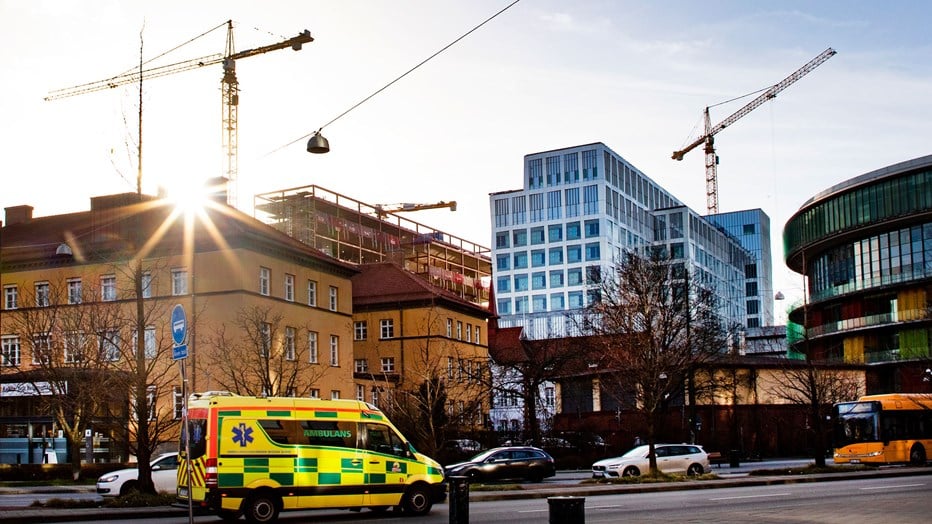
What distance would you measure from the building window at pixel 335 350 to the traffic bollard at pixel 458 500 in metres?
47.9

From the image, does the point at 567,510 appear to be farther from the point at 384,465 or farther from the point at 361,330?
the point at 361,330

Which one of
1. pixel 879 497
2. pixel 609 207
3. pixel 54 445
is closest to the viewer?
pixel 879 497

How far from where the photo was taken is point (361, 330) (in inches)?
3027

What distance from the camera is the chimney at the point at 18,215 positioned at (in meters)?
68.9

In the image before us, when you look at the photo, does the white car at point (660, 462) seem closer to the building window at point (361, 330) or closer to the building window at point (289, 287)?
the building window at point (289, 287)

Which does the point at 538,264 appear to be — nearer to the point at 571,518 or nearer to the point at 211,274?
the point at 211,274

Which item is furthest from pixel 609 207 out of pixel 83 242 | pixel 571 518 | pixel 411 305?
pixel 571 518

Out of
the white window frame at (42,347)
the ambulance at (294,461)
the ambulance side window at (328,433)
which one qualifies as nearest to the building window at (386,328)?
the white window frame at (42,347)

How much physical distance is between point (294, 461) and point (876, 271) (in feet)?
249

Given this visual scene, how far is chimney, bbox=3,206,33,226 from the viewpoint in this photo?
68.9 m

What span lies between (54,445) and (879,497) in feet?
136

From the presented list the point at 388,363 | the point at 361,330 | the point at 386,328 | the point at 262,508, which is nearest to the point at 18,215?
the point at 361,330

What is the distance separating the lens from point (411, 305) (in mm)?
74812

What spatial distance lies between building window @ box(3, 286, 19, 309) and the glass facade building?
8706cm
